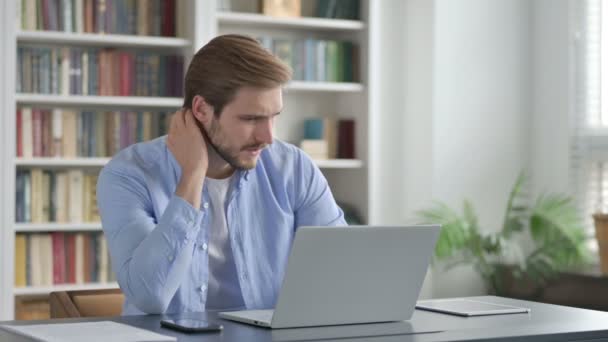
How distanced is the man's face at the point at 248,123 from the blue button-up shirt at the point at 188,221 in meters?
0.09

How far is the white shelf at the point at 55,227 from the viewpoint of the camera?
4.34 m

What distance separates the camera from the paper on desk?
1626 millimetres

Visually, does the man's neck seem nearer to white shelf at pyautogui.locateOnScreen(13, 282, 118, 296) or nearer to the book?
white shelf at pyautogui.locateOnScreen(13, 282, 118, 296)

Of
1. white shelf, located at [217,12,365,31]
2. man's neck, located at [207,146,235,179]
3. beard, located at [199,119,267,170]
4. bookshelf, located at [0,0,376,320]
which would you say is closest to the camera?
beard, located at [199,119,267,170]

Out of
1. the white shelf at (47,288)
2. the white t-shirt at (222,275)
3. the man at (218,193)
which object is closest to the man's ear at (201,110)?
the man at (218,193)

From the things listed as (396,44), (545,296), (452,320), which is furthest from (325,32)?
(452,320)

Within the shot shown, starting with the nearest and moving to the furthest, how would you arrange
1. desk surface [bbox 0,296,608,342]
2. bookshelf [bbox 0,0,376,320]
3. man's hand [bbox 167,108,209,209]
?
desk surface [bbox 0,296,608,342]
man's hand [bbox 167,108,209,209]
bookshelf [bbox 0,0,376,320]

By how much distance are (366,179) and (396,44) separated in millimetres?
716

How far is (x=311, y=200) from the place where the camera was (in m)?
2.53

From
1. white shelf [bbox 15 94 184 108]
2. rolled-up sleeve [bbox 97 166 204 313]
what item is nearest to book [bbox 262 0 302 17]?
white shelf [bbox 15 94 184 108]

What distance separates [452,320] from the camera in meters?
1.97

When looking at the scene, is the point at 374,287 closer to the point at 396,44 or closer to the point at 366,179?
the point at 366,179

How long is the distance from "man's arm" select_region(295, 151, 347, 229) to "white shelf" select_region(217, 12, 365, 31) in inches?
85.5

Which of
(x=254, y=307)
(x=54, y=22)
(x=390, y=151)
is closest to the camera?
(x=254, y=307)
